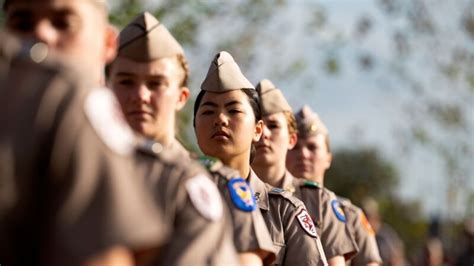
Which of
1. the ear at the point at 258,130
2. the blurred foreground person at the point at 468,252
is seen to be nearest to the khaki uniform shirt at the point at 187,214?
the ear at the point at 258,130

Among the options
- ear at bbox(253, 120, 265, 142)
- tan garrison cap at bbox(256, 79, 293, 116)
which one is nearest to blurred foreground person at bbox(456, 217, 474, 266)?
tan garrison cap at bbox(256, 79, 293, 116)

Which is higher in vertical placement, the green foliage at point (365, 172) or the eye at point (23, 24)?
the eye at point (23, 24)

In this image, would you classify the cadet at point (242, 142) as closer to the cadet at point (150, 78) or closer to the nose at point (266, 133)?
the cadet at point (150, 78)

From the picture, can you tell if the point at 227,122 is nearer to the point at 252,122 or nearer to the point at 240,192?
the point at 252,122

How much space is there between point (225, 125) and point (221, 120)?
0.06 meters

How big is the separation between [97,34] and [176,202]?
0.68m

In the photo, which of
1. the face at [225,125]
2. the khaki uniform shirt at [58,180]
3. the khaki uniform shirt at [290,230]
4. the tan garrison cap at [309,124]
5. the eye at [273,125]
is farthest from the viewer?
the tan garrison cap at [309,124]

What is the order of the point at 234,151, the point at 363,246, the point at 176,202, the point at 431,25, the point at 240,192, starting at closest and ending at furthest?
the point at 176,202, the point at 240,192, the point at 234,151, the point at 363,246, the point at 431,25

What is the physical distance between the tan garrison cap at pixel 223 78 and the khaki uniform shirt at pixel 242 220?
154 centimetres

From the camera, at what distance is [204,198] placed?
4184 mm

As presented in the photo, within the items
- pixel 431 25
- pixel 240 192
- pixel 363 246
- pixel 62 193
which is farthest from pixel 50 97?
pixel 431 25

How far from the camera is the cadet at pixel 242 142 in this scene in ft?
23.1

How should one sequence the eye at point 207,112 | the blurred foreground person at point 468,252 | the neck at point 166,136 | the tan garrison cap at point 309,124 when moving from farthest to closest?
the blurred foreground person at point 468,252 < the tan garrison cap at point 309,124 < the eye at point 207,112 < the neck at point 166,136

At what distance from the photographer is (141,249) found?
3.43 meters
